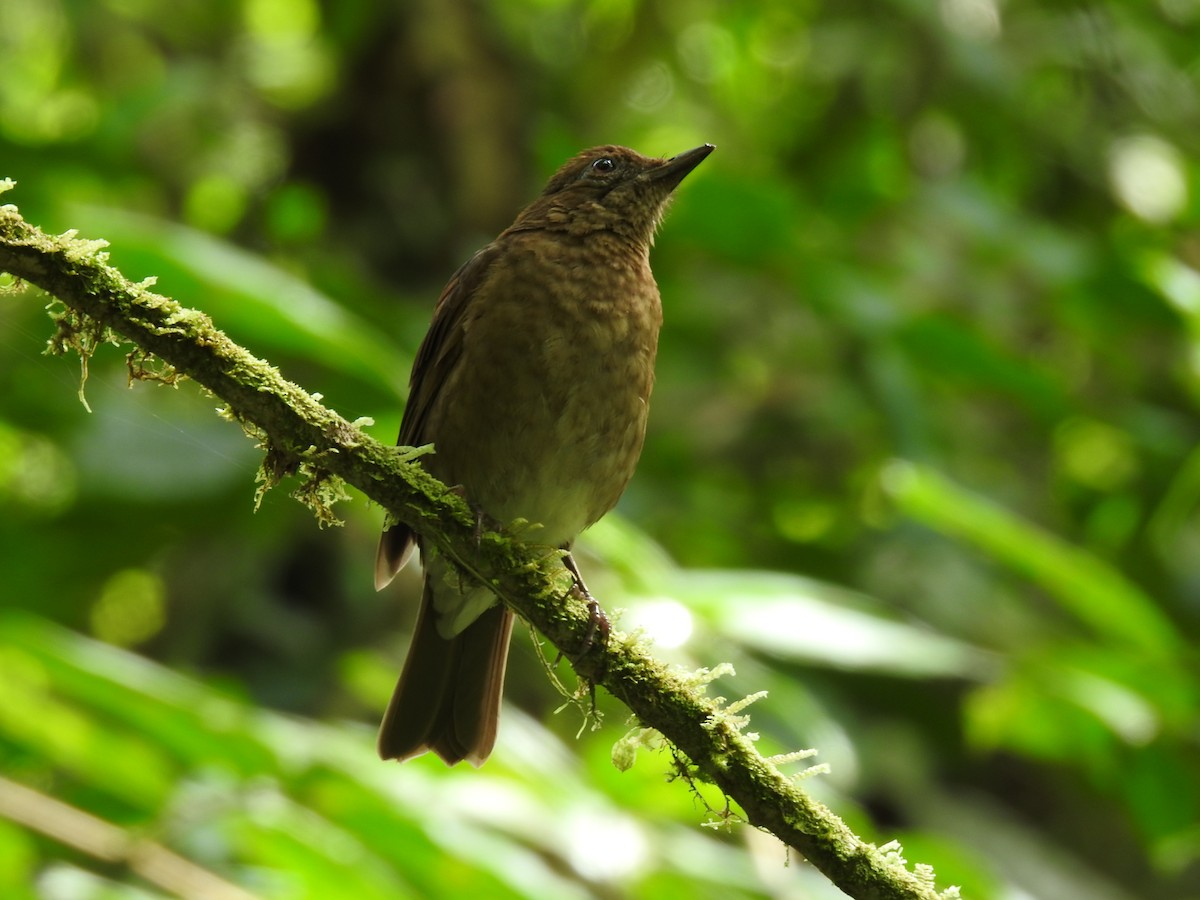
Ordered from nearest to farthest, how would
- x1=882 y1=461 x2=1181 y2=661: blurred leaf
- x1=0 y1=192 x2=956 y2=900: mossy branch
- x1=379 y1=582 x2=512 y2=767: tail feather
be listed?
x1=0 y1=192 x2=956 y2=900: mossy branch → x1=379 y1=582 x2=512 y2=767: tail feather → x1=882 y1=461 x2=1181 y2=661: blurred leaf

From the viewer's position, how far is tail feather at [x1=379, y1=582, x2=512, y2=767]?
3076 mm

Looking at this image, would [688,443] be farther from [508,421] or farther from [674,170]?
[508,421]

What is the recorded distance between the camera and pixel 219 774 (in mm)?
3025

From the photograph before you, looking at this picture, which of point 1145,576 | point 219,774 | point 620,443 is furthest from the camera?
point 1145,576

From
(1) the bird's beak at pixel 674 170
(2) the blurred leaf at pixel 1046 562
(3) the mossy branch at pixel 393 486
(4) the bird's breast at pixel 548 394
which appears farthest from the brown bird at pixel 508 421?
(3) the mossy branch at pixel 393 486

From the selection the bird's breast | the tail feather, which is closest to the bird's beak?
the bird's breast

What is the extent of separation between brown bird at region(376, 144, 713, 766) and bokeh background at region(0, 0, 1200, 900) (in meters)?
0.17

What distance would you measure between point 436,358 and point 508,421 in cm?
33

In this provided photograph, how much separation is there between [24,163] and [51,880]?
7.74ft

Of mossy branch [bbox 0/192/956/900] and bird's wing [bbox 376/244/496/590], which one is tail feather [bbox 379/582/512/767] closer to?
bird's wing [bbox 376/244/496/590]

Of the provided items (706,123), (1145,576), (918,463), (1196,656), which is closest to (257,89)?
(706,123)

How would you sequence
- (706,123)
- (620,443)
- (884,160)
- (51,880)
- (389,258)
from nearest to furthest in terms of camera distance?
(51,880), (620,443), (389,258), (884,160), (706,123)

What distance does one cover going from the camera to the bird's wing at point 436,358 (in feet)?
10.8

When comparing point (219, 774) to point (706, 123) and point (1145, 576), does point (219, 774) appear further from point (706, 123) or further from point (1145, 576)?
point (706, 123)
